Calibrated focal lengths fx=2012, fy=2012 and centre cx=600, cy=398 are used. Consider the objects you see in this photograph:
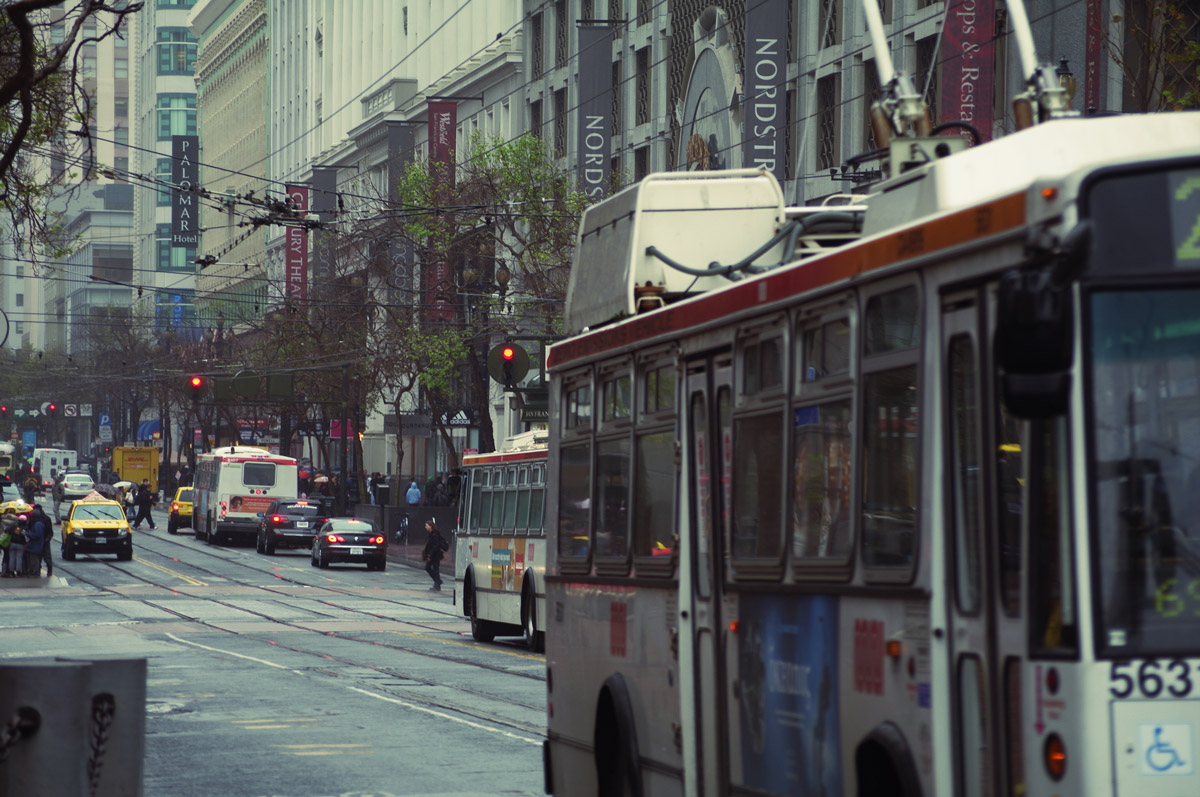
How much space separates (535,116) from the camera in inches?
2618

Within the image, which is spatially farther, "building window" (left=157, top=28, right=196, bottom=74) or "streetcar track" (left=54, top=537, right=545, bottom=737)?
"building window" (left=157, top=28, right=196, bottom=74)

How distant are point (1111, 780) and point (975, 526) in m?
1.01

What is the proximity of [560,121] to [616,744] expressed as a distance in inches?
2133

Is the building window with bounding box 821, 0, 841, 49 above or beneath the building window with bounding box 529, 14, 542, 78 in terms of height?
beneath

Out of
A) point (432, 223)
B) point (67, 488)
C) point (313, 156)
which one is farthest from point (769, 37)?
point (313, 156)

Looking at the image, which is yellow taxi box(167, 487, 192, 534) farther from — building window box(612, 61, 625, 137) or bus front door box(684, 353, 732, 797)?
bus front door box(684, 353, 732, 797)

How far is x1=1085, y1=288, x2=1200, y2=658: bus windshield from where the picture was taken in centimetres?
556

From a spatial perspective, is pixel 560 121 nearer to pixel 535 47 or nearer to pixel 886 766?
pixel 535 47

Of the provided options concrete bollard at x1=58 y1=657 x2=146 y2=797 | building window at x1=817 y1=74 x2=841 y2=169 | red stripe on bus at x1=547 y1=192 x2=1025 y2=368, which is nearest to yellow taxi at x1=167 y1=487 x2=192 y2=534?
building window at x1=817 y1=74 x2=841 y2=169

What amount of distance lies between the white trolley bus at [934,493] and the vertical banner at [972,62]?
21.7 m

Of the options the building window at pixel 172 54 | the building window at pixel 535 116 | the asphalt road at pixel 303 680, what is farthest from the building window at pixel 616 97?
the building window at pixel 172 54

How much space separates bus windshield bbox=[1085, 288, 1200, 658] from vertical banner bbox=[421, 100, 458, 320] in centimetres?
4515

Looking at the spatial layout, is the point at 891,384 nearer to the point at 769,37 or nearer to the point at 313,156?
the point at 769,37

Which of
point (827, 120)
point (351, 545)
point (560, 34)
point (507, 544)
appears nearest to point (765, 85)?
point (827, 120)
